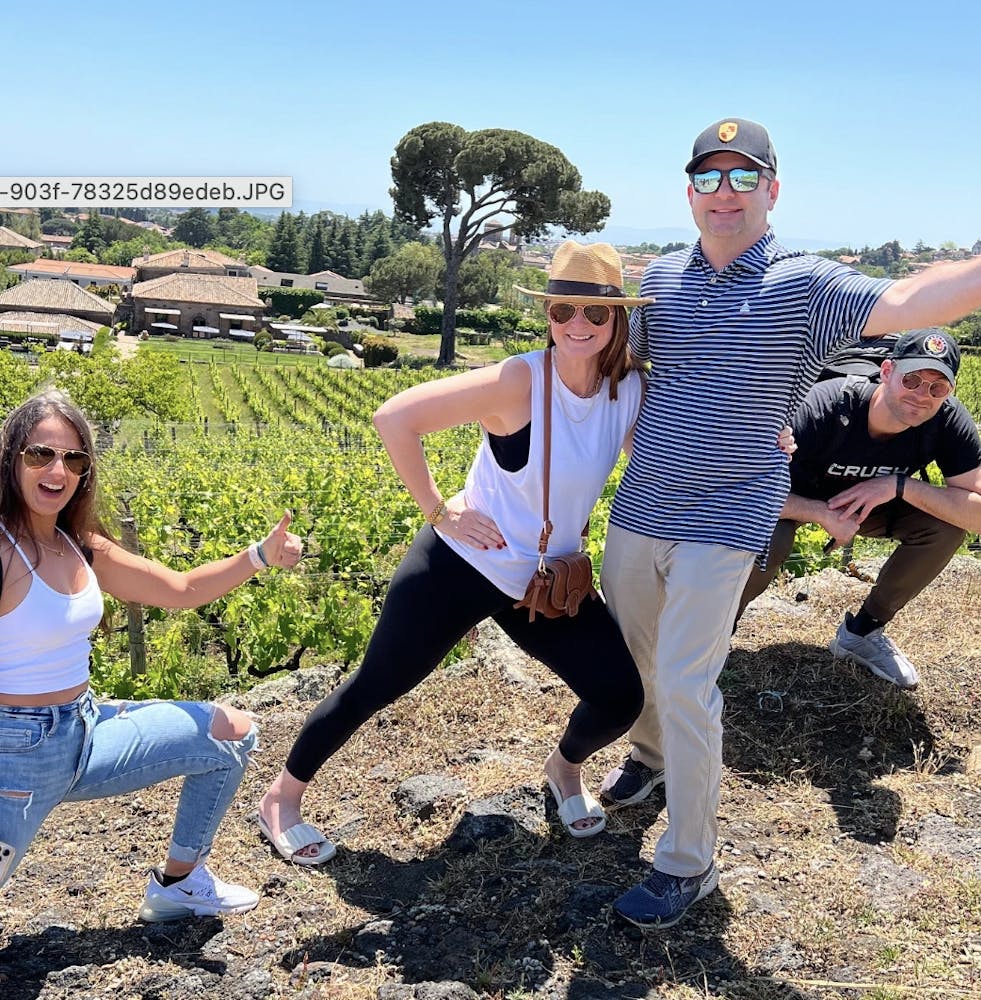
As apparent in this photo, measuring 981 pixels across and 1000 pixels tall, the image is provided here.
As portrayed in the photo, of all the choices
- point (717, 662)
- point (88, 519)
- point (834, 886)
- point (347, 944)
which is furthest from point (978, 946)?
point (88, 519)

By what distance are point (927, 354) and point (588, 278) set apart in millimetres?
1354

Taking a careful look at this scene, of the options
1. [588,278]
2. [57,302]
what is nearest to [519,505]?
[588,278]

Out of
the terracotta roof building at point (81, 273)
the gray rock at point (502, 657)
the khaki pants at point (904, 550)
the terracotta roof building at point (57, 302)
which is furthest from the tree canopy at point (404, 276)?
the khaki pants at point (904, 550)

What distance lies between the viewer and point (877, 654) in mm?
3596

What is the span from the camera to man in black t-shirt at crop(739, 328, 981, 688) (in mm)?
3152

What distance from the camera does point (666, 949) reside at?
227 centimetres

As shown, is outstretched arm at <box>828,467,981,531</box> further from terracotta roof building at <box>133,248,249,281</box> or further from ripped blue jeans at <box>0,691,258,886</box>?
terracotta roof building at <box>133,248,249,281</box>

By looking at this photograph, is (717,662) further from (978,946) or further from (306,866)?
(306,866)

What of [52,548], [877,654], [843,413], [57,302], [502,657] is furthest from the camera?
[57,302]

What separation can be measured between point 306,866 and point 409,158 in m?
47.9

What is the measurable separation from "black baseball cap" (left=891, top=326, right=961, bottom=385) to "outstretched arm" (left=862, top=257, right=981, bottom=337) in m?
1.10

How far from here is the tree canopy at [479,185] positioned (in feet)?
149

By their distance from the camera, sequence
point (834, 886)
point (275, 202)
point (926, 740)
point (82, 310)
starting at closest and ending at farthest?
point (834, 886)
point (926, 740)
point (275, 202)
point (82, 310)

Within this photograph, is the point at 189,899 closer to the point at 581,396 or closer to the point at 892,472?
the point at 581,396
